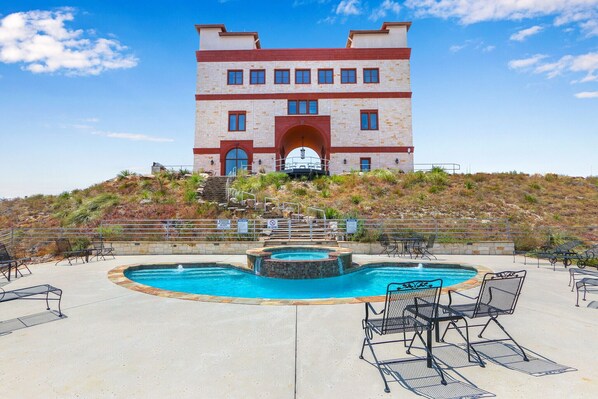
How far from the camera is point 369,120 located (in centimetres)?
3169

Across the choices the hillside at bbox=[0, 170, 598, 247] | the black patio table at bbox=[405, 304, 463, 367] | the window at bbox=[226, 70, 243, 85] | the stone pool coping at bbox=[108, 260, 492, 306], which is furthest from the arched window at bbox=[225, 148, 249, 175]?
the black patio table at bbox=[405, 304, 463, 367]

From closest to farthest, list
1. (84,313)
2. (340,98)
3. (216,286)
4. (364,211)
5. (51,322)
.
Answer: (51,322), (84,313), (216,286), (364,211), (340,98)

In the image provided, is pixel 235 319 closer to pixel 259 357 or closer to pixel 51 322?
pixel 259 357

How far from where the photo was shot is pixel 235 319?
5738 mm

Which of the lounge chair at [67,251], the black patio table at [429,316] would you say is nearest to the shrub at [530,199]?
the black patio table at [429,316]

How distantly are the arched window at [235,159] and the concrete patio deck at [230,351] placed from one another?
24.9 meters

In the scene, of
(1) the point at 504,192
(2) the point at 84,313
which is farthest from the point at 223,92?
→ (2) the point at 84,313

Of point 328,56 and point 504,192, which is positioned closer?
point 504,192

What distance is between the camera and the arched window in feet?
103

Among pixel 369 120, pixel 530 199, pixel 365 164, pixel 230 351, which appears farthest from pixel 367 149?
pixel 230 351

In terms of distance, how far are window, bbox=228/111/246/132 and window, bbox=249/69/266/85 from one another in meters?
3.27

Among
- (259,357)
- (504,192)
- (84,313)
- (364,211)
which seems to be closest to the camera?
(259,357)

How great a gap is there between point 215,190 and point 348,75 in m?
17.5

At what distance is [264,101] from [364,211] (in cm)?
1731
